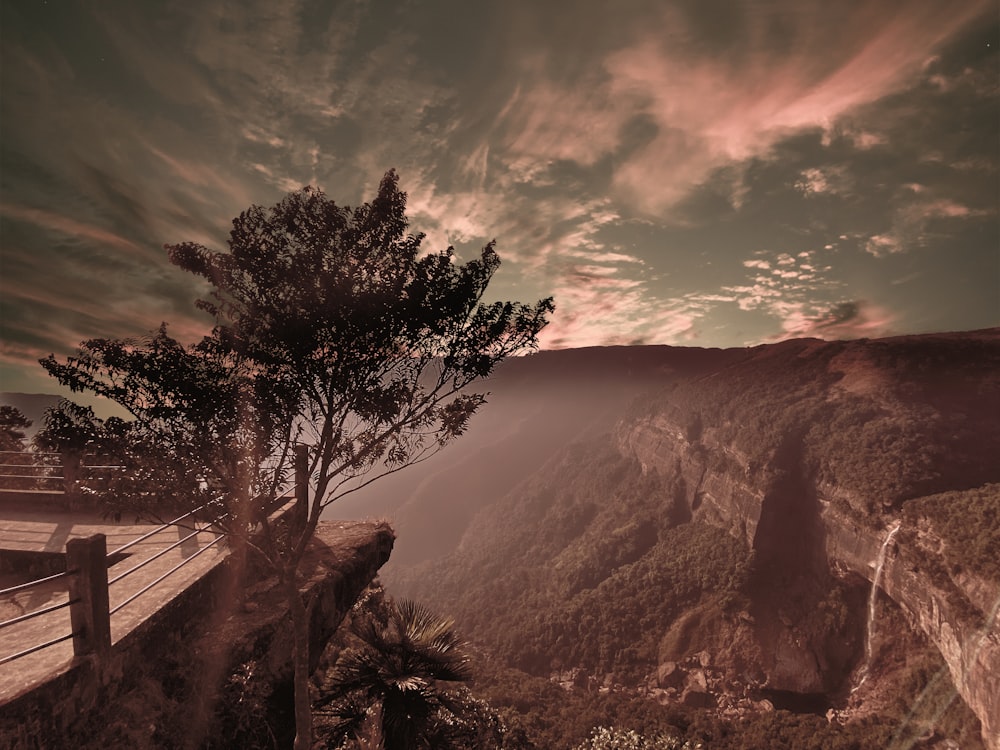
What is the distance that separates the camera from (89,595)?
4.88m

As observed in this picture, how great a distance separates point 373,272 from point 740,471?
79397 millimetres

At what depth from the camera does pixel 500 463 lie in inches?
6358

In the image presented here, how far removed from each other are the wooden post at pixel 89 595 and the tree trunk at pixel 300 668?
2116 millimetres

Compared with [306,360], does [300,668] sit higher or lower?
lower

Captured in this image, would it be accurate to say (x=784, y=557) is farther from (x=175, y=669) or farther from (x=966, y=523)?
(x=175, y=669)

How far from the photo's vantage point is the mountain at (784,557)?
41.2 m

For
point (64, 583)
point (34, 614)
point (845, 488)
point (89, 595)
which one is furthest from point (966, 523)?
point (64, 583)

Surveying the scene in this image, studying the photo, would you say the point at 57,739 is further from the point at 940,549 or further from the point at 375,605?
the point at 940,549

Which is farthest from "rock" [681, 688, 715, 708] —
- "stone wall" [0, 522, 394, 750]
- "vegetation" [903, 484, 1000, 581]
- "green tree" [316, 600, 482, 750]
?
"stone wall" [0, 522, 394, 750]

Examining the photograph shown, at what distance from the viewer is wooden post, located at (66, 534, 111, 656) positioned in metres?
4.84

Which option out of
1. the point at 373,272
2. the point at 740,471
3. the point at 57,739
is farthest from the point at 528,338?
the point at 740,471

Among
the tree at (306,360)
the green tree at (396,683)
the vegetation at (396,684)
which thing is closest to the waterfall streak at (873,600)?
the vegetation at (396,684)

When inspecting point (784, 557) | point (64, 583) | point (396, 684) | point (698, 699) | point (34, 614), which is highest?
point (34, 614)

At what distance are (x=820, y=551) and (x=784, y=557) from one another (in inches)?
234
